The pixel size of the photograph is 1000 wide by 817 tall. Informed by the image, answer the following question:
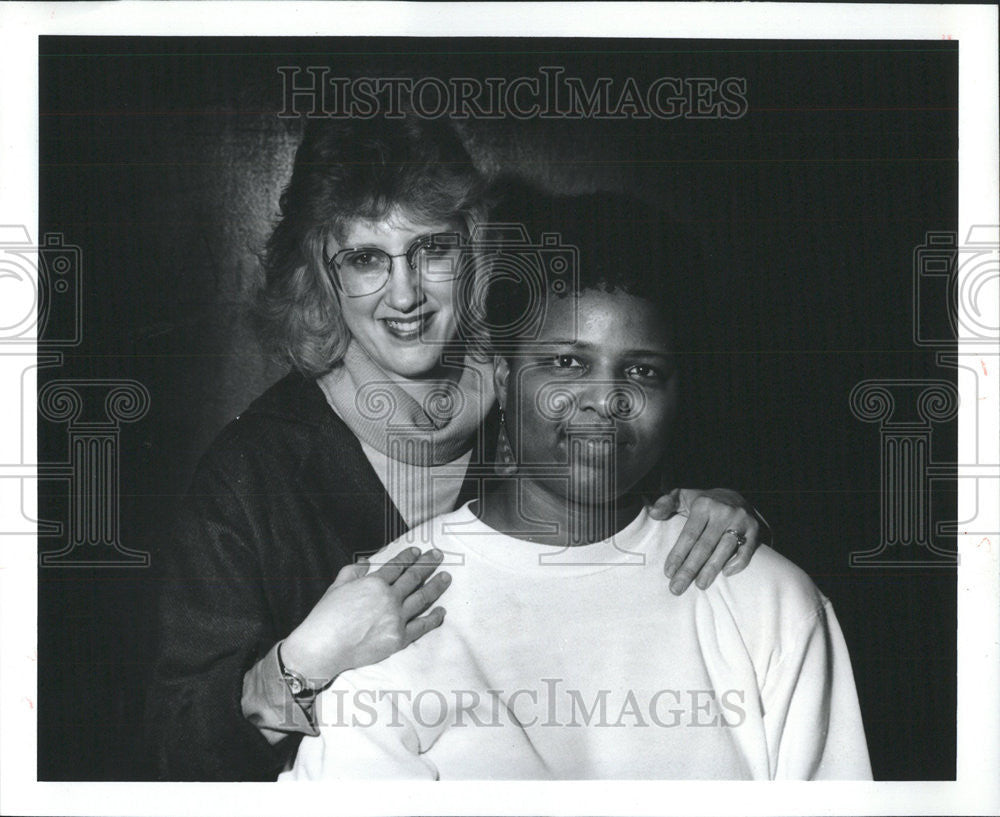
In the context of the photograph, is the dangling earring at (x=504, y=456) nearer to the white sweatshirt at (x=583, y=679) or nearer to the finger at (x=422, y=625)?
the white sweatshirt at (x=583, y=679)

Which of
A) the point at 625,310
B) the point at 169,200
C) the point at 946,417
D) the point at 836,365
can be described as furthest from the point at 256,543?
the point at 946,417

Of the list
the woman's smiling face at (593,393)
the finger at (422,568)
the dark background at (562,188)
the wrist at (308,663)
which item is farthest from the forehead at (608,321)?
the wrist at (308,663)

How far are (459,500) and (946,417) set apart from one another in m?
1.06

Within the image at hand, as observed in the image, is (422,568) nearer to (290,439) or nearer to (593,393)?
(290,439)

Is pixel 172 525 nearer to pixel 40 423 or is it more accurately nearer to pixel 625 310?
pixel 40 423

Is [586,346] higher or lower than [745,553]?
higher

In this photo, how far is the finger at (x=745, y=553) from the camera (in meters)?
2.09

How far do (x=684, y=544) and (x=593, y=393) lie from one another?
370 mm

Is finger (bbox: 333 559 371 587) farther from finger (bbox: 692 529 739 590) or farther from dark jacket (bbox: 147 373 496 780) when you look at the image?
finger (bbox: 692 529 739 590)

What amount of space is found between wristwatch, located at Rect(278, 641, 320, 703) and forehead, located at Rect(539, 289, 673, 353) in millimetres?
841

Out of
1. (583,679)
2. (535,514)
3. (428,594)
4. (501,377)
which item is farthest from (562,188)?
(583,679)

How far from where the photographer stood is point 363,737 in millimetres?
2057

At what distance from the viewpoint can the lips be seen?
2061 millimetres

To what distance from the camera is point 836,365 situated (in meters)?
2.13
